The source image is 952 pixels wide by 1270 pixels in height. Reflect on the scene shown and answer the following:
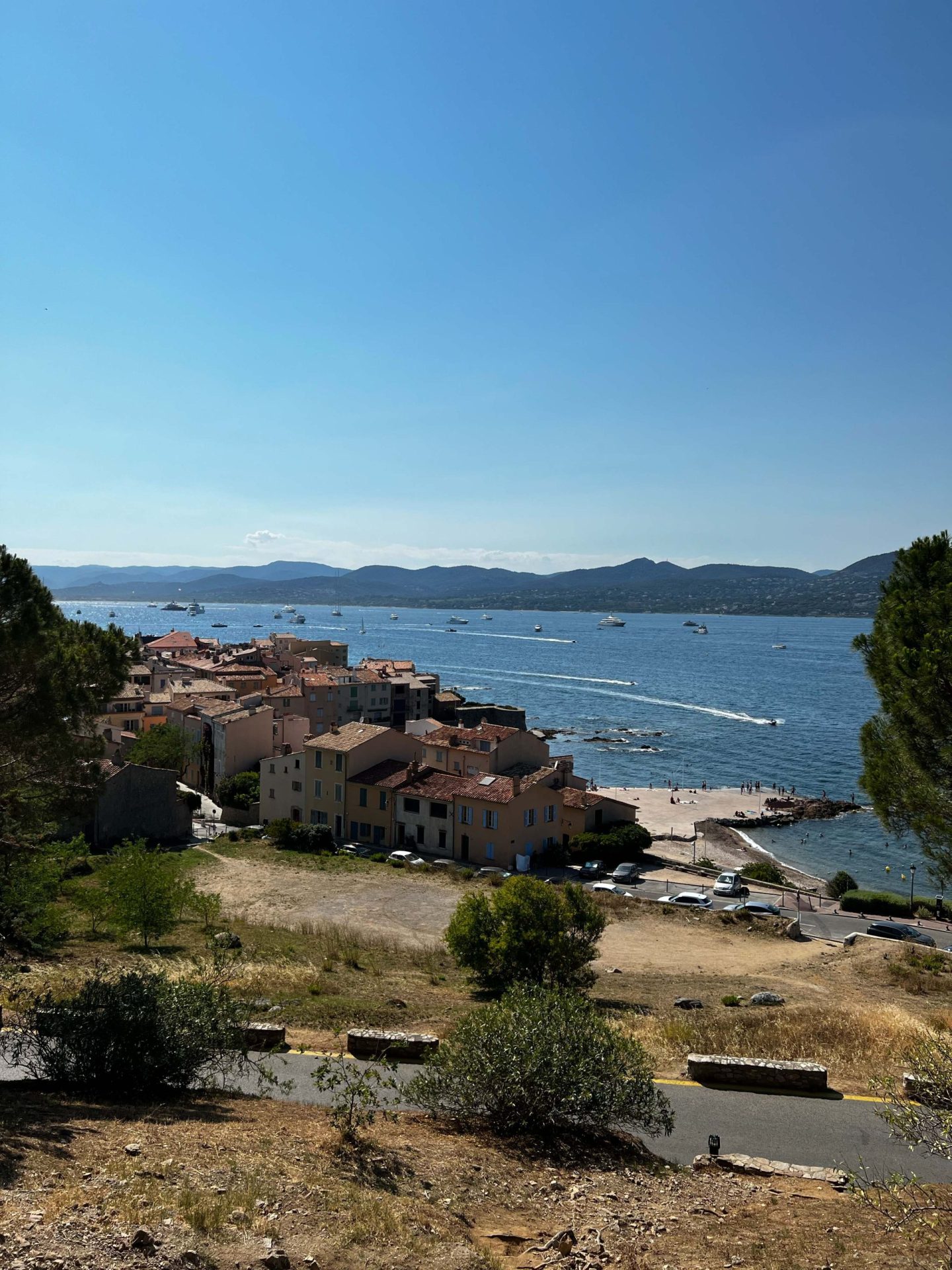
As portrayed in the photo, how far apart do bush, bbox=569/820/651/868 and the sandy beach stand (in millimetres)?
3311

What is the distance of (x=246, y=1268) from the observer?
266 inches

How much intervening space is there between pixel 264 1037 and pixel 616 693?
13065 cm

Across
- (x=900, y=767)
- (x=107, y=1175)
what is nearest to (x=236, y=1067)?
(x=107, y=1175)

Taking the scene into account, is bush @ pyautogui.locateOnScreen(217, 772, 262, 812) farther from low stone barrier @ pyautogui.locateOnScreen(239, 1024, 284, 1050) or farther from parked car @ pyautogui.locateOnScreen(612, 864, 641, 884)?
low stone barrier @ pyautogui.locateOnScreen(239, 1024, 284, 1050)

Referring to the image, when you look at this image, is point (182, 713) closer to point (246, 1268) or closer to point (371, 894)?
point (371, 894)

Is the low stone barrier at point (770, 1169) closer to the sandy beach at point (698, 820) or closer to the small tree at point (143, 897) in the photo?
the small tree at point (143, 897)

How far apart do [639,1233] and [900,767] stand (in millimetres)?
9956

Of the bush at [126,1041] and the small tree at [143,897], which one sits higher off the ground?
the bush at [126,1041]

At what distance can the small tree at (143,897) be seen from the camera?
78.0 feet

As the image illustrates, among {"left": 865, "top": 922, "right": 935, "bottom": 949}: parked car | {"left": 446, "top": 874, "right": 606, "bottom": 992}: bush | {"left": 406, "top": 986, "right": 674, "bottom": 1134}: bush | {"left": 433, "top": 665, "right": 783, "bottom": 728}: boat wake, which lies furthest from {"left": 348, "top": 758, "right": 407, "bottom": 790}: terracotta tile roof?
{"left": 433, "top": 665, "right": 783, "bottom": 728}: boat wake

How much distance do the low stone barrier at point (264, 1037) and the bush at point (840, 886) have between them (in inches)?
1604

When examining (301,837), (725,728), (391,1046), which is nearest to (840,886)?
(301,837)

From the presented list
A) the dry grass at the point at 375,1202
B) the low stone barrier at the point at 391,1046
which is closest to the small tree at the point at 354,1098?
the dry grass at the point at 375,1202

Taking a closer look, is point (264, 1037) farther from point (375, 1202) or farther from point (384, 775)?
point (384, 775)
